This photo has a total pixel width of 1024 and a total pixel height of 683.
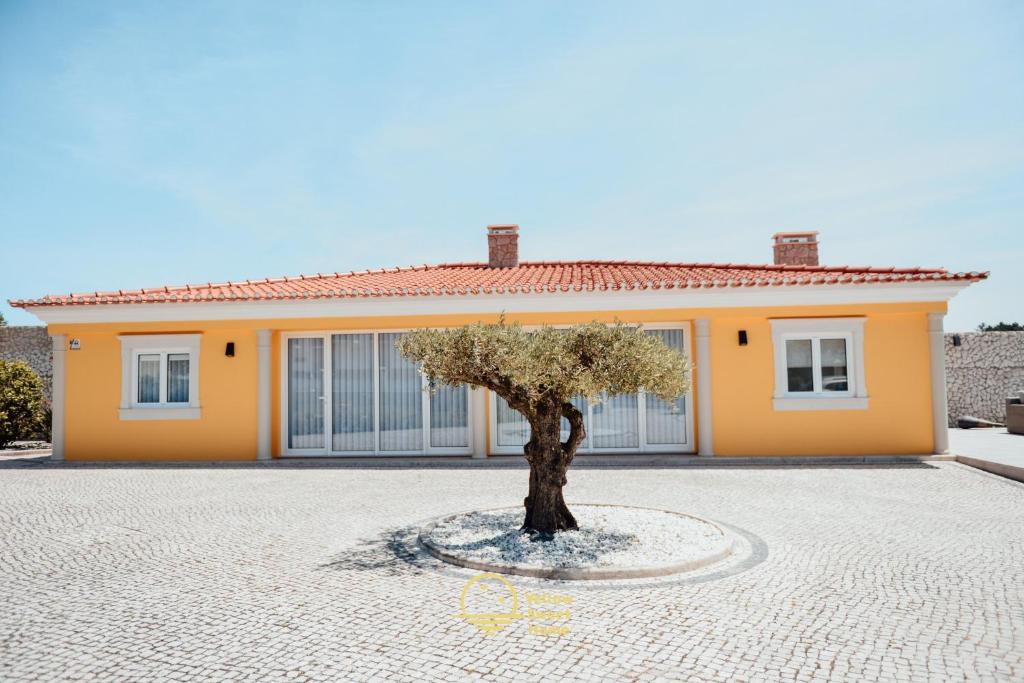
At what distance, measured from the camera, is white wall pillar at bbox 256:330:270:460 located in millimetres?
12984

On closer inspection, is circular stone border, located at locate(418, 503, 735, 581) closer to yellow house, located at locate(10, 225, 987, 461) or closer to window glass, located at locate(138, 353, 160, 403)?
yellow house, located at locate(10, 225, 987, 461)

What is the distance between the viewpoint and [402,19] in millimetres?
10781

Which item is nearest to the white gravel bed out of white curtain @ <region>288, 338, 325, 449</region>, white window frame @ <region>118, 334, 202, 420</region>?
white curtain @ <region>288, 338, 325, 449</region>

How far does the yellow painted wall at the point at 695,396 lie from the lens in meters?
12.1

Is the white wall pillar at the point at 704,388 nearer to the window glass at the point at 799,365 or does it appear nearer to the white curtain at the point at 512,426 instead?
the window glass at the point at 799,365

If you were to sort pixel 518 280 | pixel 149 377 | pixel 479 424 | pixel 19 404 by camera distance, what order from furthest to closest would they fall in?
1. pixel 19 404
2. pixel 518 280
3. pixel 149 377
4. pixel 479 424

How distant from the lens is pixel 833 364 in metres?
12.3

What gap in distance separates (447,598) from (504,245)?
1308 centimetres

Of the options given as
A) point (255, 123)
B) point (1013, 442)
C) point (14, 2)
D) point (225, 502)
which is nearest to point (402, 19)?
point (255, 123)

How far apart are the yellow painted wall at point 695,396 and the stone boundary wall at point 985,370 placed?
9.81 metres

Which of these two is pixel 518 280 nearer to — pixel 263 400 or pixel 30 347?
pixel 263 400

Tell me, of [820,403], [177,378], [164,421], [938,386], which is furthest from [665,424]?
[164,421]

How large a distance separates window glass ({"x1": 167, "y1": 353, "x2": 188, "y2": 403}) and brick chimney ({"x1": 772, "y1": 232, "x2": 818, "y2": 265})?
14.8 m

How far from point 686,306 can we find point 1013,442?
8343mm
